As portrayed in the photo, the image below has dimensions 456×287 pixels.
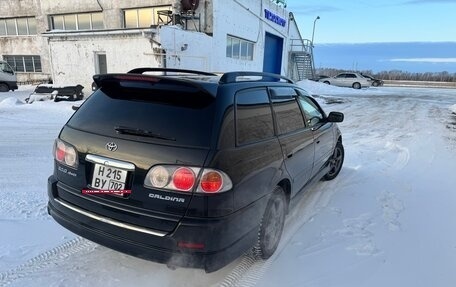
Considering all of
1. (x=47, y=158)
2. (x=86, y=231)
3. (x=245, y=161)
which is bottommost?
(x=47, y=158)

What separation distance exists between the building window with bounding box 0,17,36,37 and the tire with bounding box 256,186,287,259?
29.4 meters

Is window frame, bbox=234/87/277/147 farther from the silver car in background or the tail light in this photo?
the silver car in background

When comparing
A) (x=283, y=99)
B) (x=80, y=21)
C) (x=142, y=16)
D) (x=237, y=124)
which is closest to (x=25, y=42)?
(x=80, y=21)

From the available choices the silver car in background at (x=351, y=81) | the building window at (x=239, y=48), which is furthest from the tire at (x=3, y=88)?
the silver car in background at (x=351, y=81)

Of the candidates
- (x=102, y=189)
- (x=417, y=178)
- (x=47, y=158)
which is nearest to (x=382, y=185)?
(x=417, y=178)

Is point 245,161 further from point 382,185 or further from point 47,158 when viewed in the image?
point 47,158

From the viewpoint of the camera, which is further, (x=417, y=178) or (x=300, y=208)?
(x=417, y=178)

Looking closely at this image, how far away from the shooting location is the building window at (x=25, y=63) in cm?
2708

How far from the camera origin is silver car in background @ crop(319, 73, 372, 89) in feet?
105

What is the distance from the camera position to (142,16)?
21.4 metres

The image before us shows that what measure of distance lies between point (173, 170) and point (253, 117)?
3.10 ft

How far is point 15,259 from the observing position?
303cm

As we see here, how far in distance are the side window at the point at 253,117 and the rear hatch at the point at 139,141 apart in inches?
12.0

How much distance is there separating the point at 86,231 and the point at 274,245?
1718mm
